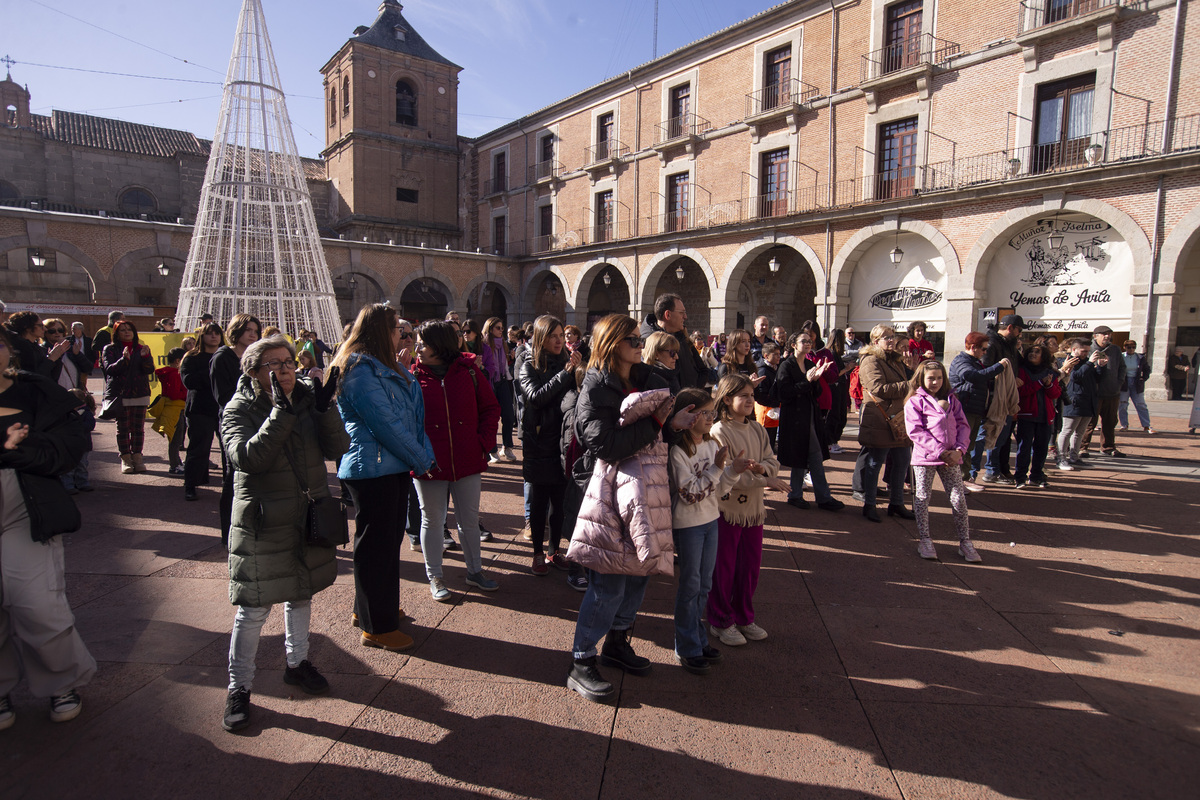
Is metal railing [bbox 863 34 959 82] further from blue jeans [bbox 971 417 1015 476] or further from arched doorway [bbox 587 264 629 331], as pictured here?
blue jeans [bbox 971 417 1015 476]

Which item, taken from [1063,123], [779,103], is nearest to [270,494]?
[1063,123]

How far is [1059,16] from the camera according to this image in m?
14.8

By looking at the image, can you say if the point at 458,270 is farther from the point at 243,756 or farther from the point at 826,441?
the point at 243,756


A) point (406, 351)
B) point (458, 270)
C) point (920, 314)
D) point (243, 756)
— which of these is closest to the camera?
point (243, 756)

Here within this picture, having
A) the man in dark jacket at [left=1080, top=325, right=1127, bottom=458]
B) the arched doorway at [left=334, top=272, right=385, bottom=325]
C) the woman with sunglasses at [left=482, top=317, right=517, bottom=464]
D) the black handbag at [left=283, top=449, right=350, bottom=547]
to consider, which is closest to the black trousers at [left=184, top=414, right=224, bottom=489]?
the woman with sunglasses at [left=482, top=317, right=517, bottom=464]

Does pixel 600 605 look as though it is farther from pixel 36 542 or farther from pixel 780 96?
pixel 780 96

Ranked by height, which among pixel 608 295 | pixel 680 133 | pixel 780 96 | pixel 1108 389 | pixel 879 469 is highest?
pixel 780 96

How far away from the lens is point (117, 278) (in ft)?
63.7

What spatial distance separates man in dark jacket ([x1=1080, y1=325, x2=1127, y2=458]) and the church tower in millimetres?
30141

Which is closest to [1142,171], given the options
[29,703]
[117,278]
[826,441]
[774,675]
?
[826,441]

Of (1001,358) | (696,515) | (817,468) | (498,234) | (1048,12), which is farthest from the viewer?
(498,234)

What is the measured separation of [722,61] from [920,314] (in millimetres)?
11366

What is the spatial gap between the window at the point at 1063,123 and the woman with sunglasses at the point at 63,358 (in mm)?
18967

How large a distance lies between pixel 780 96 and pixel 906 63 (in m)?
3.93
